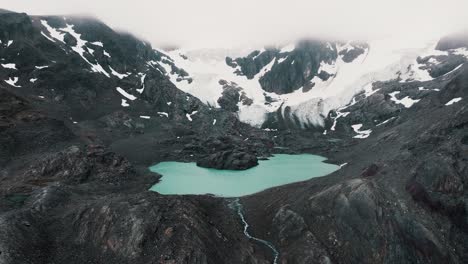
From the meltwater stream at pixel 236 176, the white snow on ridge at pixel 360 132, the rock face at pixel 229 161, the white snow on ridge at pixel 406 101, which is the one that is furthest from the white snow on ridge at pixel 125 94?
the white snow on ridge at pixel 406 101

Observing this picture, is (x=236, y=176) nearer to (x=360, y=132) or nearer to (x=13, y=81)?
(x=360, y=132)

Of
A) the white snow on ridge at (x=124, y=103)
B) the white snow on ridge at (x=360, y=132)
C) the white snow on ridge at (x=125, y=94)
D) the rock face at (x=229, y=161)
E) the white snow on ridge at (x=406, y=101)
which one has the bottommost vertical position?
the rock face at (x=229, y=161)

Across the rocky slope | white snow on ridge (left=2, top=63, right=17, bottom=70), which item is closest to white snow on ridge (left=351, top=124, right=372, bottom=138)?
the rocky slope

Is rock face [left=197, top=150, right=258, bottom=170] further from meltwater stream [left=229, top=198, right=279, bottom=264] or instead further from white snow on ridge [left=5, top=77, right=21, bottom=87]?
white snow on ridge [left=5, top=77, right=21, bottom=87]

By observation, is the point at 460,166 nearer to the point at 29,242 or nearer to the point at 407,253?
the point at 407,253

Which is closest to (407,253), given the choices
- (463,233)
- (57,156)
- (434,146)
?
(463,233)

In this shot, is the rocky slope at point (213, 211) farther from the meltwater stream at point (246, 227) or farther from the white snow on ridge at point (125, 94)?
the white snow on ridge at point (125, 94)

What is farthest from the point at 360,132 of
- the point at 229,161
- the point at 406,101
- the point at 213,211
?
the point at 213,211
